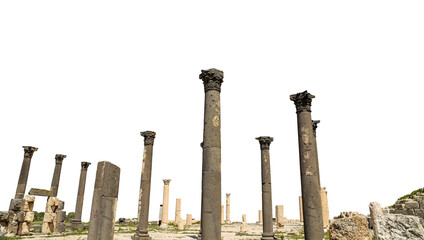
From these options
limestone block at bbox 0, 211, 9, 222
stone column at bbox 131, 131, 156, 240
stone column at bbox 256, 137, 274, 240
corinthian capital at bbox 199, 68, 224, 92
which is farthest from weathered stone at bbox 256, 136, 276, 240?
limestone block at bbox 0, 211, 9, 222

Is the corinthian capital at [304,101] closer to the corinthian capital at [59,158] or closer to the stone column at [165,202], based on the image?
the stone column at [165,202]

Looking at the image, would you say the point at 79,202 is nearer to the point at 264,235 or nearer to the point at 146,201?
the point at 146,201

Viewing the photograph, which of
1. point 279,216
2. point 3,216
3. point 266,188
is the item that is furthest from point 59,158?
point 279,216

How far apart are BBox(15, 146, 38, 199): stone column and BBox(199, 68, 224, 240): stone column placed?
22779 mm

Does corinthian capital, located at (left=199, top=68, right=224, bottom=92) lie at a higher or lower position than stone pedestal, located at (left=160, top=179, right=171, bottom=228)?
higher

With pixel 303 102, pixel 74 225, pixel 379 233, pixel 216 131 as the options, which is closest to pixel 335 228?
pixel 379 233

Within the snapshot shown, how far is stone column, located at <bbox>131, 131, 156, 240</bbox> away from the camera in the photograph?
1567cm

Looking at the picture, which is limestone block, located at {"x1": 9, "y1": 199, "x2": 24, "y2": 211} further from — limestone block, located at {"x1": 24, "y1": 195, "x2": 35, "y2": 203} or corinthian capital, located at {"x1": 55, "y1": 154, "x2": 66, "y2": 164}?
corinthian capital, located at {"x1": 55, "y1": 154, "x2": 66, "y2": 164}

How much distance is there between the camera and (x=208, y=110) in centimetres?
985

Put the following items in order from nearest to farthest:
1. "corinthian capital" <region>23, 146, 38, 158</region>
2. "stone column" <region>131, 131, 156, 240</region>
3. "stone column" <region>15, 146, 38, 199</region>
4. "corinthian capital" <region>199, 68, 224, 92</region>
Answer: "corinthian capital" <region>199, 68, 224, 92</region>, "stone column" <region>131, 131, 156, 240</region>, "stone column" <region>15, 146, 38, 199</region>, "corinthian capital" <region>23, 146, 38, 158</region>

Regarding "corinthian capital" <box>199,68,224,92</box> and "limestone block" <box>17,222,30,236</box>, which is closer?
"corinthian capital" <box>199,68,224,92</box>

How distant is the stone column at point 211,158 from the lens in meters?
8.66

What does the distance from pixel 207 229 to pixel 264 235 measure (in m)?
9.40

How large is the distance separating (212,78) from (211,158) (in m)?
3.06
